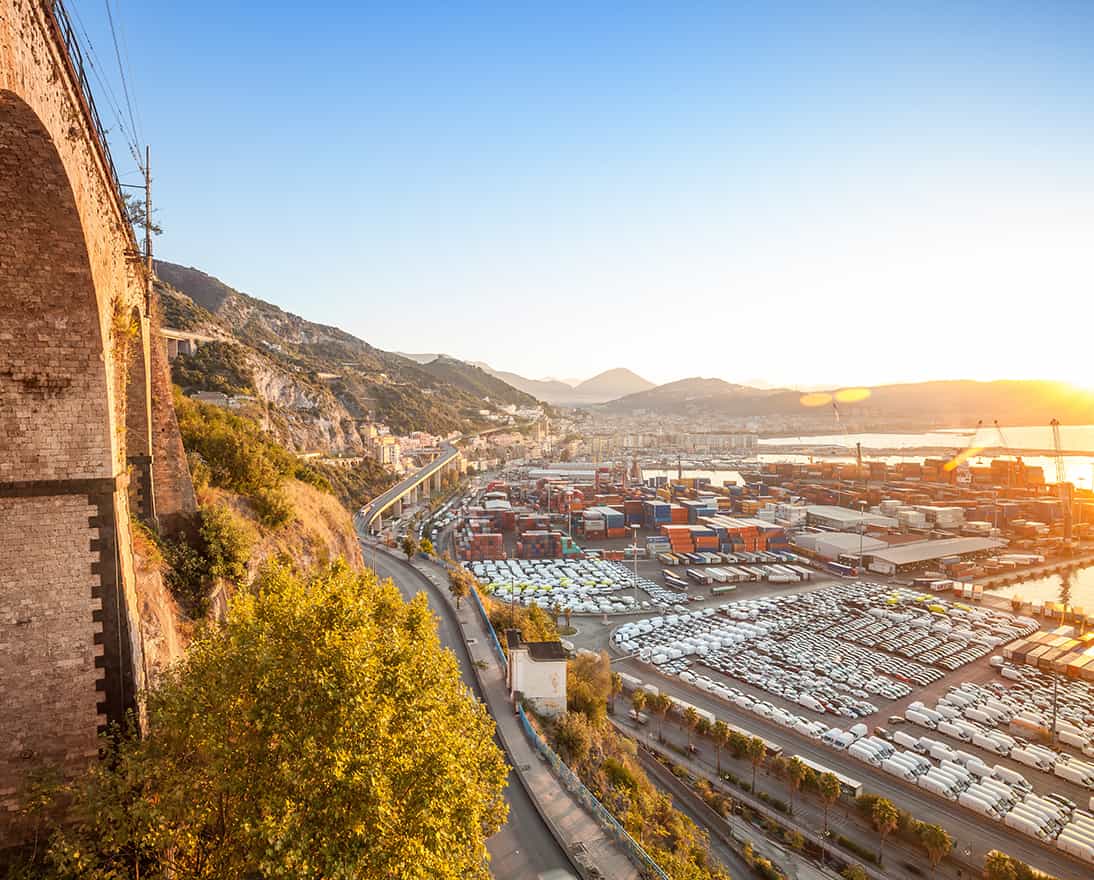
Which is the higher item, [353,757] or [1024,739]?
[353,757]

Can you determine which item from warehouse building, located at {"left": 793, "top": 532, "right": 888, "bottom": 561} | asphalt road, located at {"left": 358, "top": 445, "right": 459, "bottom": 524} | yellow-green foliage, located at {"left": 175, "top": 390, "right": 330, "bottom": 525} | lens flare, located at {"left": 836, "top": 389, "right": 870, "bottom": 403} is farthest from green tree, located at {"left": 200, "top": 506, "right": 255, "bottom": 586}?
lens flare, located at {"left": 836, "top": 389, "right": 870, "bottom": 403}

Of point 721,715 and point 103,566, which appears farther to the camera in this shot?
point 721,715

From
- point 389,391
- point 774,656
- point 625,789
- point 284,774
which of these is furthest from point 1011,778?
point 389,391

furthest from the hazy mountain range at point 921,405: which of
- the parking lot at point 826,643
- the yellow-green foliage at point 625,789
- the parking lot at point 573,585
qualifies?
the yellow-green foliage at point 625,789

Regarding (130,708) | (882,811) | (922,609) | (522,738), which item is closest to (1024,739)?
(882,811)

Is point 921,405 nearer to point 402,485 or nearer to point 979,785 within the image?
point 402,485

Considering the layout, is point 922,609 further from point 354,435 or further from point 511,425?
point 511,425

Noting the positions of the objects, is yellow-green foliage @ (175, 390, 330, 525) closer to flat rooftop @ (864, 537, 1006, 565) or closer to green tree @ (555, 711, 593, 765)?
green tree @ (555, 711, 593, 765)
